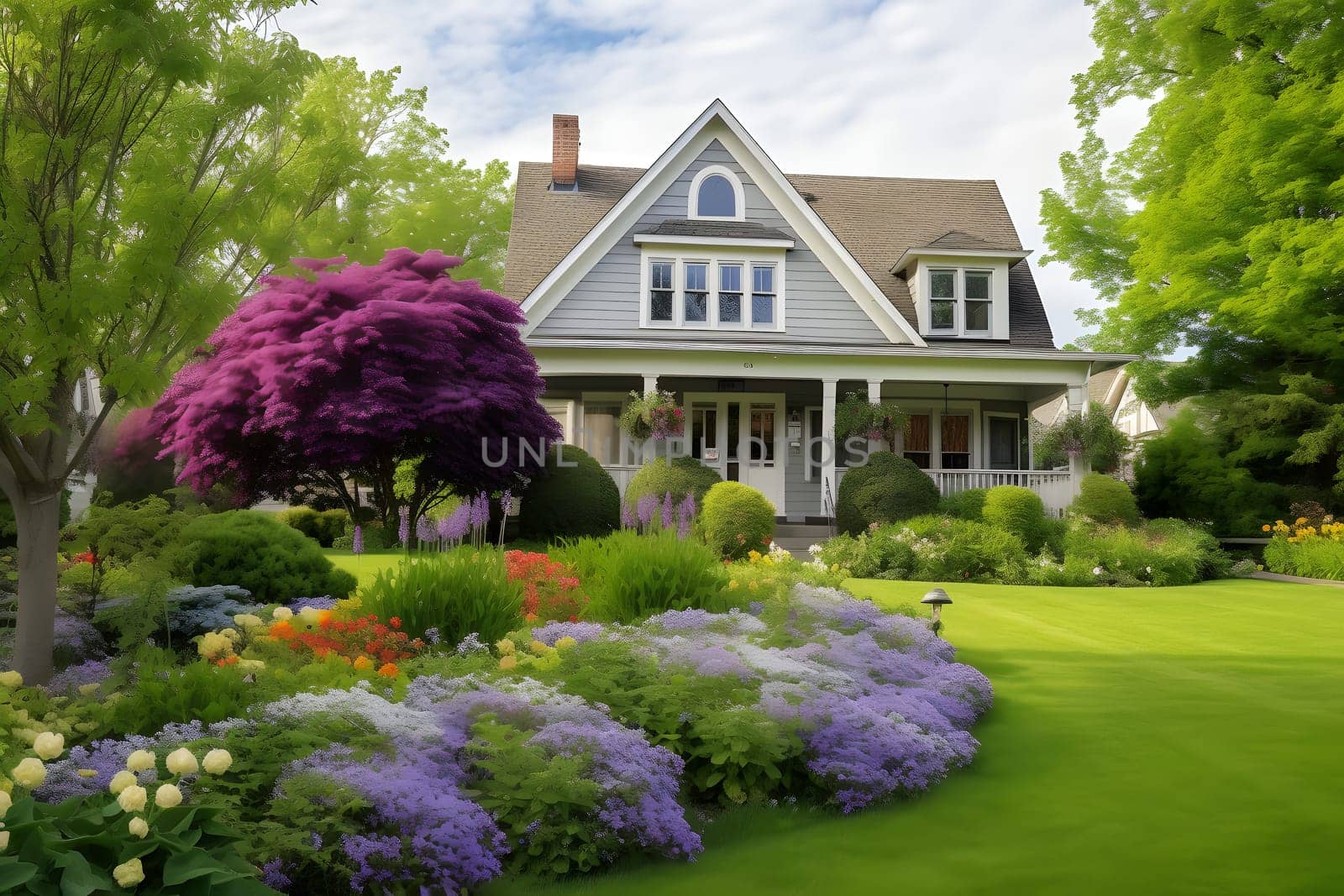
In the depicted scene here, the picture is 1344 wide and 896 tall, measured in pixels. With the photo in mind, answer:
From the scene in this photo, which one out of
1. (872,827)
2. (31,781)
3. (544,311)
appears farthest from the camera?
(544,311)

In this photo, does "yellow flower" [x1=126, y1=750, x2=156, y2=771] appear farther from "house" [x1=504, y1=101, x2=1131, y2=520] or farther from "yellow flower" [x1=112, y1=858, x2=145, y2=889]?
"house" [x1=504, y1=101, x2=1131, y2=520]

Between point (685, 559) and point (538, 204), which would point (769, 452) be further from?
point (685, 559)

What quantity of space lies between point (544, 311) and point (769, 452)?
16.9 feet

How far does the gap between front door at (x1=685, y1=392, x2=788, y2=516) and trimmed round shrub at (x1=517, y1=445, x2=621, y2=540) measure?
12.2 ft

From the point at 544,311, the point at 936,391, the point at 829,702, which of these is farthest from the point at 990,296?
the point at 829,702

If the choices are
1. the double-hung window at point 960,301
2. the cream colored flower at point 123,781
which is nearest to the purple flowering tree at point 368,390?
the double-hung window at point 960,301

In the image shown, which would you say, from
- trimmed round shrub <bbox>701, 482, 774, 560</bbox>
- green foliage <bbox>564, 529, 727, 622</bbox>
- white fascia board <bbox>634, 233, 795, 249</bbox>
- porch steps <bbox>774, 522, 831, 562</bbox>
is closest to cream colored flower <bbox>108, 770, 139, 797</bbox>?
green foliage <bbox>564, 529, 727, 622</bbox>

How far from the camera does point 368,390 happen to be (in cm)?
1377

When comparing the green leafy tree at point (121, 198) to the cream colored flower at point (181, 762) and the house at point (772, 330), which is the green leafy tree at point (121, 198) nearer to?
the cream colored flower at point (181, 762)

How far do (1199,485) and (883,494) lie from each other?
253 inches

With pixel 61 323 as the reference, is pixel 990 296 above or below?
above

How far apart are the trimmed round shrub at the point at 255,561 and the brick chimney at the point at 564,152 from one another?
49.7 ft

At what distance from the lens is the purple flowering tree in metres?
13.9

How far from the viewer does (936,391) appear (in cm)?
2080
